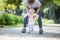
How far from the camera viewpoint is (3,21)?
84.9 feet

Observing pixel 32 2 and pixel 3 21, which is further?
pixel 3 21

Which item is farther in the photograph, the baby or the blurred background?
the blurred background

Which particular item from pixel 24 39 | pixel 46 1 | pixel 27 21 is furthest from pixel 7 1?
pixel 24 39

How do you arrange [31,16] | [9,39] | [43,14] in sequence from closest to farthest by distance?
[9,39]
[31,16]
[43,14]

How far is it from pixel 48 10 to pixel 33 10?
50415mm

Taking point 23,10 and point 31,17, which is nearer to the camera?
point 31,17

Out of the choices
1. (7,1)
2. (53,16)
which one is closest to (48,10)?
(53,16)

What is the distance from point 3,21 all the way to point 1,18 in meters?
0.42

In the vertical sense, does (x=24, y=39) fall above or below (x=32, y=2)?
below

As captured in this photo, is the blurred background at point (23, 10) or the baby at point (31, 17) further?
the blurred background at point (23, 10)

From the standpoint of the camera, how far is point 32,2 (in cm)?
1020

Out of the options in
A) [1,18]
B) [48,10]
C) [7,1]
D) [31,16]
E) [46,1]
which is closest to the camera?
[31,16]

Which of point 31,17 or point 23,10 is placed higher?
point 31,17

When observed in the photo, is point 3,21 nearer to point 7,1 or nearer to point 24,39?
point 7,1
